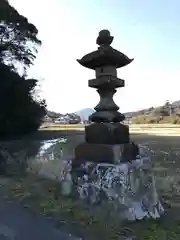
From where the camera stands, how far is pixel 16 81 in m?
15.0

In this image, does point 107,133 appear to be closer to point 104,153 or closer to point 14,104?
point 104,153

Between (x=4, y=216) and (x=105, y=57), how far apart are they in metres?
2.35

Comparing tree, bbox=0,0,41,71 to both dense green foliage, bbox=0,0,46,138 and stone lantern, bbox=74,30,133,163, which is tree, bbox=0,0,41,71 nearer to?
dense green foliage, bbox=0,0,46,138

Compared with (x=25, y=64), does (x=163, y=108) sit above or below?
below

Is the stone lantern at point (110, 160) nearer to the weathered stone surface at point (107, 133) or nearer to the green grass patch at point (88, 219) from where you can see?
the weathered stone surface at point (107, 133)

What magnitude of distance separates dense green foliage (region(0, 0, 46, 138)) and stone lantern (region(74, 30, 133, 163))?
422 inches

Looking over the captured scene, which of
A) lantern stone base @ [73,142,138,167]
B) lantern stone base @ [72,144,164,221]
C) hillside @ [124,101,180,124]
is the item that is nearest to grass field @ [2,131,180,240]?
lantern stone base @ [72,144,164,221]

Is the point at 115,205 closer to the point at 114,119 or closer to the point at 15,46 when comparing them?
the point at 114,119

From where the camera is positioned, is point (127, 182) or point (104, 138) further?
point (104, 138)

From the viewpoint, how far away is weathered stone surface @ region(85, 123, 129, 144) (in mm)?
3967

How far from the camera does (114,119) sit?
4.08 m

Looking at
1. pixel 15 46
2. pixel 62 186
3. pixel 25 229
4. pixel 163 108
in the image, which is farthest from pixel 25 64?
pixel 163 108

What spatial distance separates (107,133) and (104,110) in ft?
1.15

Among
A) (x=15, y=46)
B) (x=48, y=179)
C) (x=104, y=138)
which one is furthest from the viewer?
(x=15, y=46)
